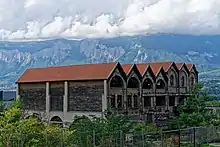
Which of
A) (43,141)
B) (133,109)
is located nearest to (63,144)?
(43,141)

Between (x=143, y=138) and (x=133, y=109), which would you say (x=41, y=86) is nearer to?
(x=133, y=109)

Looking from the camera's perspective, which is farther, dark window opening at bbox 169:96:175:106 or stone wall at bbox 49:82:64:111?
dark window opening at bbox 169:96:175:106

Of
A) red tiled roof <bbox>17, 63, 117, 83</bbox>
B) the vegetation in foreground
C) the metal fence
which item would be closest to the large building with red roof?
red tiled roof <bbox>17, 63, 117, 83</bbox>

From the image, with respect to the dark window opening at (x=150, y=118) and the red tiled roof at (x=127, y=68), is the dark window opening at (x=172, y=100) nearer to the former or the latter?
the dark window opening at (x=150, y=118)

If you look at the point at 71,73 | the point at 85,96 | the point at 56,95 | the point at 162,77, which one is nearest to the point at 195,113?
the point at 162,77

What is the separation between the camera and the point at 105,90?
5112cm

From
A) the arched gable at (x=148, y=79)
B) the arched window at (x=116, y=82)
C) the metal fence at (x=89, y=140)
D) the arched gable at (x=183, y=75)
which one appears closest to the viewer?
the metal fence at (x=89, y=140)

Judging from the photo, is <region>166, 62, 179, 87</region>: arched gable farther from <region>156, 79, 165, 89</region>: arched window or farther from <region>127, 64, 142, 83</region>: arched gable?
<region>127, 64, 142, 83</region>: arched gable

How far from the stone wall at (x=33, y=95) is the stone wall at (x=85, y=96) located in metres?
4.42

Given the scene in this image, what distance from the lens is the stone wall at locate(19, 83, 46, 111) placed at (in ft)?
189

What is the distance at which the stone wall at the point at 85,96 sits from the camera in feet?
171

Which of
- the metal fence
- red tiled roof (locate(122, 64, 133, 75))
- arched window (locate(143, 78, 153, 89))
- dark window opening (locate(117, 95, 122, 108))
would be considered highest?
red tiled roof (locate(122, 64, 133, 75))

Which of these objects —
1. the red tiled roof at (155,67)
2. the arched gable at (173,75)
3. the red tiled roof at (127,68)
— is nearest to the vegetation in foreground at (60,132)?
the red tiled roof at (127,68)

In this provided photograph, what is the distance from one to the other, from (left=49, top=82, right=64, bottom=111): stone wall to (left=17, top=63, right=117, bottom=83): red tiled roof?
666mm
